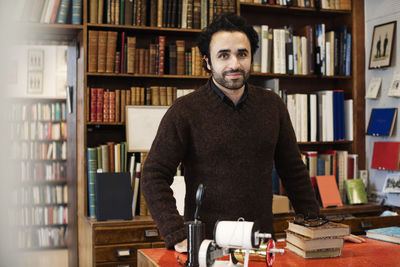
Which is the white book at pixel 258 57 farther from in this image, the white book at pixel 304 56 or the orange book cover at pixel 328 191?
the orange book cover at pixel 328 191

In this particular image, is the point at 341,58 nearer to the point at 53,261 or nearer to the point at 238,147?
the point at 238,147

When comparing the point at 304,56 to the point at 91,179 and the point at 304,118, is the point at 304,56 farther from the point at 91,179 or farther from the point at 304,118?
the point at 91,179

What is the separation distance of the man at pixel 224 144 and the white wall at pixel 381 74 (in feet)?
6.43

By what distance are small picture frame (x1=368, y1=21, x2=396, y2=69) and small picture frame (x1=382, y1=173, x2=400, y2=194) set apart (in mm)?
818

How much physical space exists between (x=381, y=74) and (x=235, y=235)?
290cm

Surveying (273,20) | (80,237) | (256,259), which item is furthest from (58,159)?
(256,259)

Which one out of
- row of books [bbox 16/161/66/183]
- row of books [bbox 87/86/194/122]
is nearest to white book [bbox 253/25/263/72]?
row of books [bbox 87/86/194/122]

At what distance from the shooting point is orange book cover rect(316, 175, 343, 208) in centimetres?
369

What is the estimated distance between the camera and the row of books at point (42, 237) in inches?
263

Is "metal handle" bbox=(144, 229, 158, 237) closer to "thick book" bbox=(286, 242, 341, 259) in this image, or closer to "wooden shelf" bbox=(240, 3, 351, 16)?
"thick book" bbox=(286, 242, 341, 259)

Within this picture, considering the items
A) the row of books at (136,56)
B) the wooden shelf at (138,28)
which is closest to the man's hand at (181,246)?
the row of books at (136,56)

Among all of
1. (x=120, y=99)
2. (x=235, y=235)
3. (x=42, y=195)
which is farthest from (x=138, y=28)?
(x=42, y=195)

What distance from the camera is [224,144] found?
201cm

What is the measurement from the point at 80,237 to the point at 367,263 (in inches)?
95.6
